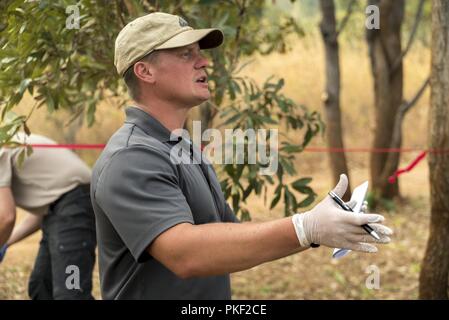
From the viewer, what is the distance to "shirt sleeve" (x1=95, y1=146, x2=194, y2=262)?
7.79 ft

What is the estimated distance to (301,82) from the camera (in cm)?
1658

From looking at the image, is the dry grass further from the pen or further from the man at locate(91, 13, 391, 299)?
the pen

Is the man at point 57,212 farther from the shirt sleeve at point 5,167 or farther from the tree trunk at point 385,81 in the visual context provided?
the tree trunk at point 385,81

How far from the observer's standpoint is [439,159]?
16.5 ft

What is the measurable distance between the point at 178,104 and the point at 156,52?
0.19 metres

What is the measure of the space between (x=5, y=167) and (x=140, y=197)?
2331 millimetres

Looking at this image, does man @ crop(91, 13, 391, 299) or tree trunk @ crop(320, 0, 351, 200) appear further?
tree trunk @ crop(320, 0, 351, 200)

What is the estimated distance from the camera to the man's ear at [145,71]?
277 centimetres

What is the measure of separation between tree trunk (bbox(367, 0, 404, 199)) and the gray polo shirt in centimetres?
752

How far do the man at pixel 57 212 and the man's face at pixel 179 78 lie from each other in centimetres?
198

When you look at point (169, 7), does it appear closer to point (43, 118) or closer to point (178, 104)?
point (178, 104)

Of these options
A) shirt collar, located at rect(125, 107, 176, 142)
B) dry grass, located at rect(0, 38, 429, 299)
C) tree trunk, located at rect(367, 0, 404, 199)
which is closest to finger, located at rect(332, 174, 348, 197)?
shirt collar, located at rect(125, 107, 176, 142)
